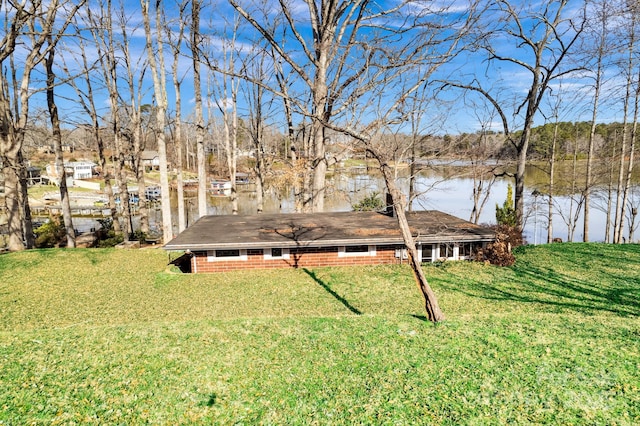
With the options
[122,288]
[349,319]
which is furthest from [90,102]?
[349,319]

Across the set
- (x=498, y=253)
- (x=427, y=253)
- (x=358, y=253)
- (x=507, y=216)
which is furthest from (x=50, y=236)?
(x=507, y=216)

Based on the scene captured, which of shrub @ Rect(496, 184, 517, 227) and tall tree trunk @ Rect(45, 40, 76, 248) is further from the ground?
tall tree trunk @ Rect(45, 40, 76, 248)

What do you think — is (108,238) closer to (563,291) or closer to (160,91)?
(160,91)

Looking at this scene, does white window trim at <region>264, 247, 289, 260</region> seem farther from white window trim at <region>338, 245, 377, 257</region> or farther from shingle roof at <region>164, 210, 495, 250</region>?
white window trim at <region>338, 245, 377, 257</region>

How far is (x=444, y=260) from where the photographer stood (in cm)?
1317

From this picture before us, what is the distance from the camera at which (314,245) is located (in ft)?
39.9

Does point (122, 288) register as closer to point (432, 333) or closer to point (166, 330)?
point (166, 330)

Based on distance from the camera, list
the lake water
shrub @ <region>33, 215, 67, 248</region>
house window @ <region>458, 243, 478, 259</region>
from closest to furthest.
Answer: house window @ <region>458, 243, 478, 259</region> < shrub @ <region>33, 215, 67, 248</region> < the lake water

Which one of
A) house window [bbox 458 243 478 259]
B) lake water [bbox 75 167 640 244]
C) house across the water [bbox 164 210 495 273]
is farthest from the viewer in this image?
lake water [bbox 75 167 640 244]

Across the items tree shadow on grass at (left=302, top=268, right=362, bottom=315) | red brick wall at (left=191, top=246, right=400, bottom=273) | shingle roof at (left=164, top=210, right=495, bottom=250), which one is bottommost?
tree shadow on grass at (left=302, top=268, right=362, bottom=315)

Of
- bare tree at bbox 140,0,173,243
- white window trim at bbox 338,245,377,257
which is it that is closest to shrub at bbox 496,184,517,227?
white window trim at bbox 338,245,377,257

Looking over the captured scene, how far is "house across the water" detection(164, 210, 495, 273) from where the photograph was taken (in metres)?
12.0

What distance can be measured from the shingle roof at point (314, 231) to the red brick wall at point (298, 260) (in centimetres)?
51

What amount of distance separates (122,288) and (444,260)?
35.0ft
